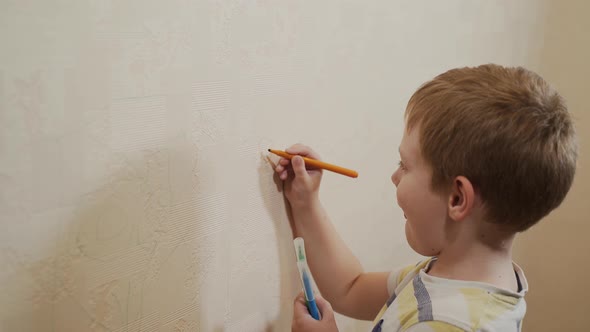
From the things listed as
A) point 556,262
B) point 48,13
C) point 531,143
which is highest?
point 48,13

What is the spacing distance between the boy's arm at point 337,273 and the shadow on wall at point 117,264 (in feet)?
0.57

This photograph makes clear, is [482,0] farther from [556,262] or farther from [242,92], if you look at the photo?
[556,262]

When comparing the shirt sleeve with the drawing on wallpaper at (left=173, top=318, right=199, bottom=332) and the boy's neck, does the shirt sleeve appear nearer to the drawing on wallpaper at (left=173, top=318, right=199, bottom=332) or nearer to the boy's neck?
the boy's neck

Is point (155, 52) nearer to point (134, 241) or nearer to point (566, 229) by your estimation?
point (134, 241)

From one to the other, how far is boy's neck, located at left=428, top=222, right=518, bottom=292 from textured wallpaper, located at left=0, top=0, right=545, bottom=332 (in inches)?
8.3

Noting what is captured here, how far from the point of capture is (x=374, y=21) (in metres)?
0.77

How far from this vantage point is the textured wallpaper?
416mm

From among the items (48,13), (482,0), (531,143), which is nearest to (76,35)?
(48,13)

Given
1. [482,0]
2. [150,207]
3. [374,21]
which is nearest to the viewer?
[150,207]

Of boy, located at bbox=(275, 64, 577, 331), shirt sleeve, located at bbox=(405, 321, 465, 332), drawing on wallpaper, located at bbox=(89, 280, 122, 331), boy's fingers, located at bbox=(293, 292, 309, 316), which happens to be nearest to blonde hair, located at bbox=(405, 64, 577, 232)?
boy, located at bbox=(275, 64, 577, 331)

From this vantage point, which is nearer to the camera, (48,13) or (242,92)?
(48,13)

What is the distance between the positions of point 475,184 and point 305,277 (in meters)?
0.23

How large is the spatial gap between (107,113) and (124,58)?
0.05 metres

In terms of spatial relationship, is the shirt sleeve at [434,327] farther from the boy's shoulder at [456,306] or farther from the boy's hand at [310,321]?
the boy's hand at [310,321]
